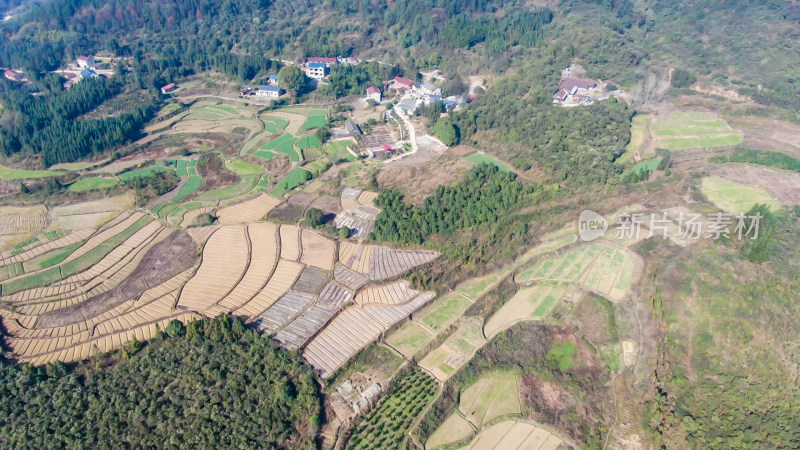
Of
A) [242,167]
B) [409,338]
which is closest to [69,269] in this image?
[242,167]

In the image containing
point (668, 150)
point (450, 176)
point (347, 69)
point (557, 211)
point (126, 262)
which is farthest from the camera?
point (347, 69)

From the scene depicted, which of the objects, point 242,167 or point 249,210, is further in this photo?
point 242,167

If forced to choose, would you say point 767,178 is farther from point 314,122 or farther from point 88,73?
point 88,73

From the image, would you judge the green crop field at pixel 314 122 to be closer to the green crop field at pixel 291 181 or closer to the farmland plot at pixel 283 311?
the green crop field at pixel 291 181

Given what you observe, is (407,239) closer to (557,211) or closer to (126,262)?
(557,211)

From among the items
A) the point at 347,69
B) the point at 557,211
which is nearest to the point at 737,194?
the point at 557,211

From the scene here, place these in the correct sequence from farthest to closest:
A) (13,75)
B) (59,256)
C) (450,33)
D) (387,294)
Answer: (450,33) → (13,75) → (59,256) → (387,294)

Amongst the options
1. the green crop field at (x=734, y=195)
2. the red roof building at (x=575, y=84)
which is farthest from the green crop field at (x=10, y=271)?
the red roof building at (x=575, y=84)
